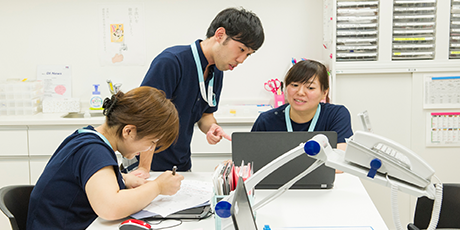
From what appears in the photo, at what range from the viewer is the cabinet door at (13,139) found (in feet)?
8.85

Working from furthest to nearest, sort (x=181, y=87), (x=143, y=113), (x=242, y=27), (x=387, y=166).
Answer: (x=181, y=87)
(x=242, y=27)
(x=143, y=113)
(x=387, y=166)

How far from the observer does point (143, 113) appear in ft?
4.14

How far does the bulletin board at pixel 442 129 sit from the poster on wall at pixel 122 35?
2351mm

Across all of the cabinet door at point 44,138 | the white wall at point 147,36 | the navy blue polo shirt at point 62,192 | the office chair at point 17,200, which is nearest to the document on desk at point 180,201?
the navy blue polo shirt at point 62,192

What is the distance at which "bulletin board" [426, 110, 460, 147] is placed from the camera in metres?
2.75

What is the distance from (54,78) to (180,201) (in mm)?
2396

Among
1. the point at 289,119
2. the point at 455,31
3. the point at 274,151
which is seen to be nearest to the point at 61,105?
the point at 289,119

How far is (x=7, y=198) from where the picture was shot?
131 centimetres

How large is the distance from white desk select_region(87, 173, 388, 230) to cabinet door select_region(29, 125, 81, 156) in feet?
5.61

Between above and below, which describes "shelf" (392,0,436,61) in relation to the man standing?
above

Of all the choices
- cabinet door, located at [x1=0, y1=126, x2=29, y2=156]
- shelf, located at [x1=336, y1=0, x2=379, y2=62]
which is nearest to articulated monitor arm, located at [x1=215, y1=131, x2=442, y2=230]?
shelf, located at [x1=336, y1=0, x2=379, y2=62]

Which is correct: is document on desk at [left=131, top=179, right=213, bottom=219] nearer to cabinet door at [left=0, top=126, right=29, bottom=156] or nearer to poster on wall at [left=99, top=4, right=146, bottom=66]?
cabinet door at [left=0, top=126, right=29, bottom=156]

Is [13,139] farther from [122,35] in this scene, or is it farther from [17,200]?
[17,200]

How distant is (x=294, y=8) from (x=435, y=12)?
106 centimetres
